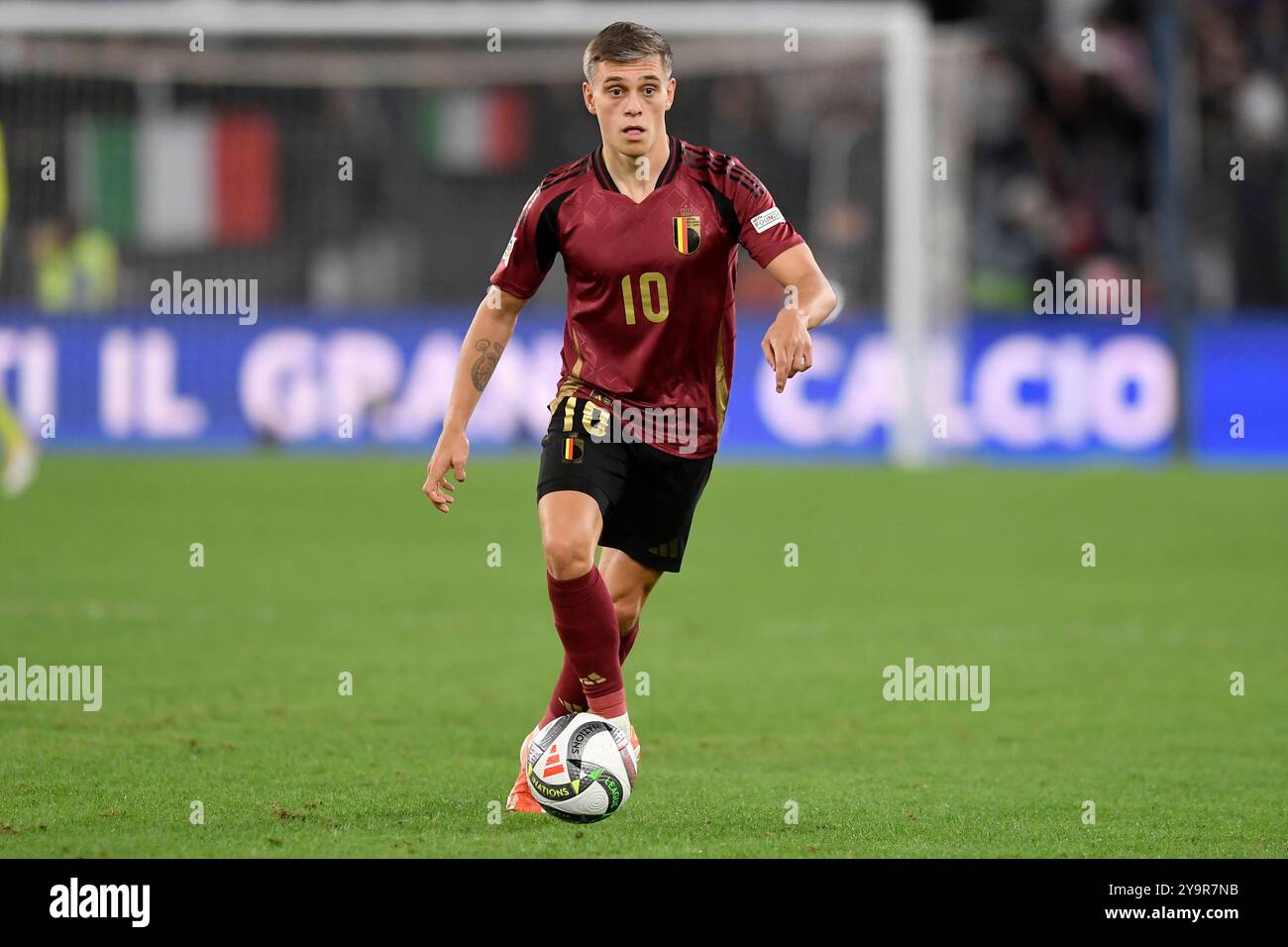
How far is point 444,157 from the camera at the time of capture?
20250 millimetres

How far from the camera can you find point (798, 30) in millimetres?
17828

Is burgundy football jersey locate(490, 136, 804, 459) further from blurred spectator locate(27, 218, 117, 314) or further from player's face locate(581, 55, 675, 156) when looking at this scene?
blurred spectator locate(27, 218, 117, 314)

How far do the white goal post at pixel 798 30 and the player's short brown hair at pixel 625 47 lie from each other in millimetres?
11310

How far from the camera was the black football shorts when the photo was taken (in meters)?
5.70

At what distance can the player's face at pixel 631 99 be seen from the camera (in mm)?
5609

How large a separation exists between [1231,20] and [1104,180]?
2.43 metres

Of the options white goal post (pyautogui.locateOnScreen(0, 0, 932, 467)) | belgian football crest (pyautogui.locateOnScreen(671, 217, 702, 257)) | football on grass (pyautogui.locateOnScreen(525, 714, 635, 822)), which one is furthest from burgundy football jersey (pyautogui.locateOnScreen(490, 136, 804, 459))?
white goal post (pyautogui.locateOnScreen(0, 0, 932, 467))

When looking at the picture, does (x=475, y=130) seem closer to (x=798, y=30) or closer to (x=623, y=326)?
(x=798, y=30)

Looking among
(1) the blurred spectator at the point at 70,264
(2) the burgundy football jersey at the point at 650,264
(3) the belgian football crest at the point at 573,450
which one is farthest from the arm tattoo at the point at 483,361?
(1) the blurred spectator at the point at 70,264

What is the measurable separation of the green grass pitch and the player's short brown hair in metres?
2.19

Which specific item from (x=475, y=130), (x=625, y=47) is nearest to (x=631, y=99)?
(x=625, y=47)

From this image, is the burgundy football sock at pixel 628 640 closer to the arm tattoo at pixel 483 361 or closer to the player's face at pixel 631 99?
Result: the arm tattoo at pixel 483 361

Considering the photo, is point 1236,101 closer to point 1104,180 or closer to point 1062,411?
point 1104,180

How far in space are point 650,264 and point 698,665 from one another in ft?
12.0
